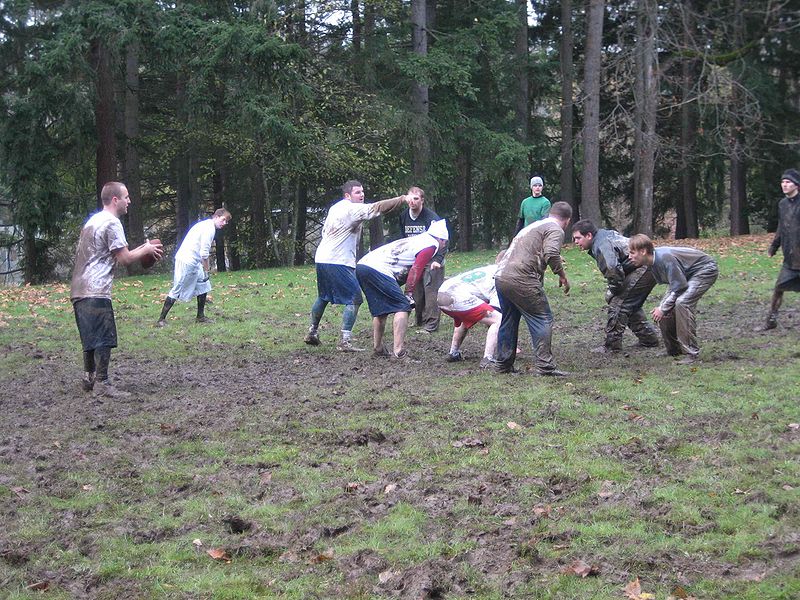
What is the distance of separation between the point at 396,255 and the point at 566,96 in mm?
23082

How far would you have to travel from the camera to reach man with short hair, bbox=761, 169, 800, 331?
1173 centimetres

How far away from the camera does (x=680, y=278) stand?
9.87 meters

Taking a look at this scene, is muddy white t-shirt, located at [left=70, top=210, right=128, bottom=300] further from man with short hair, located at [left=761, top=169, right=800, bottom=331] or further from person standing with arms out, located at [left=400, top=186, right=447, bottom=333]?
man with short hair, located at [left=761, top=169, right=800, bottom=331]

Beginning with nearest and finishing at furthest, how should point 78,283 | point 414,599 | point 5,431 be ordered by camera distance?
point 414,599, point 5,431, point 78,283

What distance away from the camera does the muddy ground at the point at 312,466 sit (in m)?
4.68

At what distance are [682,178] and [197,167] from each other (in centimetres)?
1806

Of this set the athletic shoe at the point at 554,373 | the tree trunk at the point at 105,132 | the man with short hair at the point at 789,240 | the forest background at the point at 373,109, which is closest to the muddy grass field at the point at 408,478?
the athletic shoe at the point at 554,373

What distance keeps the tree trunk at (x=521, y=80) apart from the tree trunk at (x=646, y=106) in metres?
4.90

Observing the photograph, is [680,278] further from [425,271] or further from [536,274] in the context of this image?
[425,271]

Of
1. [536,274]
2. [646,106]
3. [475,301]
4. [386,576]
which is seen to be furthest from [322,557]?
[646,106]

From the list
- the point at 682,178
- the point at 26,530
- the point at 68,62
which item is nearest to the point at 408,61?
the point at 68,62

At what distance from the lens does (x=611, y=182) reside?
37.8 metres

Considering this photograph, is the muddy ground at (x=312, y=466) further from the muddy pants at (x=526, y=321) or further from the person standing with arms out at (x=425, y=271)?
the person standing with arms out at (x=425, y=271)

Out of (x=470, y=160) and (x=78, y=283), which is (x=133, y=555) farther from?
(x=470, y=160)
